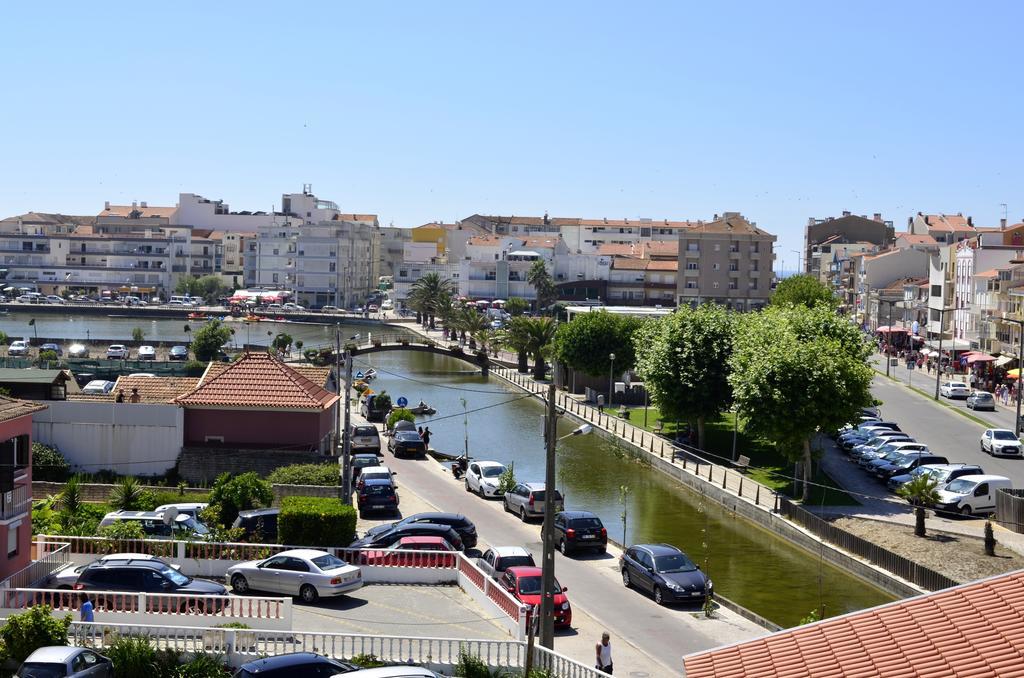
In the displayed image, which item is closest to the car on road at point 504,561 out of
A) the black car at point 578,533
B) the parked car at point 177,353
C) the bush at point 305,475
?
the black car at point 578,533

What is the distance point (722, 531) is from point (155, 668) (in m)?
20.1

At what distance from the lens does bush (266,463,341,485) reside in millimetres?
31219

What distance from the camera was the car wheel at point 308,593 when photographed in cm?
2103

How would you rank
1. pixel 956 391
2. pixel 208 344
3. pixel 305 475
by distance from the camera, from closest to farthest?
pixel 305 475, pixel 956 391, pixel 208 344

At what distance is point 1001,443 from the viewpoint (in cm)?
4259

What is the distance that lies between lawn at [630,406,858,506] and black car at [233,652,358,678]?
72.7ft

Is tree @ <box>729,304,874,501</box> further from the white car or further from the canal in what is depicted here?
the white car

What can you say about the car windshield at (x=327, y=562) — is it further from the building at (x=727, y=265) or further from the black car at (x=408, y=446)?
the building at (x=727, y=265)

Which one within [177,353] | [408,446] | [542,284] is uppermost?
[542,284]

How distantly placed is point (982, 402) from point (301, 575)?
4229 cm

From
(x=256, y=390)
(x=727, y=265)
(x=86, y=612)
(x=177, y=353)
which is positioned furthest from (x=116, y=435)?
(x=727, y=265)

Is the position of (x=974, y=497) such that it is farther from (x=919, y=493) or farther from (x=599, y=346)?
(x=599, y=346)

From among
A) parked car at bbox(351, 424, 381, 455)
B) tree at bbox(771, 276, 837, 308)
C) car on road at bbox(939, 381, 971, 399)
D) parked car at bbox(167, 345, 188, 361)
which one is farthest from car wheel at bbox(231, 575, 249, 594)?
tree at bbox(771, 276, 837, 308)

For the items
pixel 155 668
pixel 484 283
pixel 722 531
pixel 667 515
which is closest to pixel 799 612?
pixel 722 531
